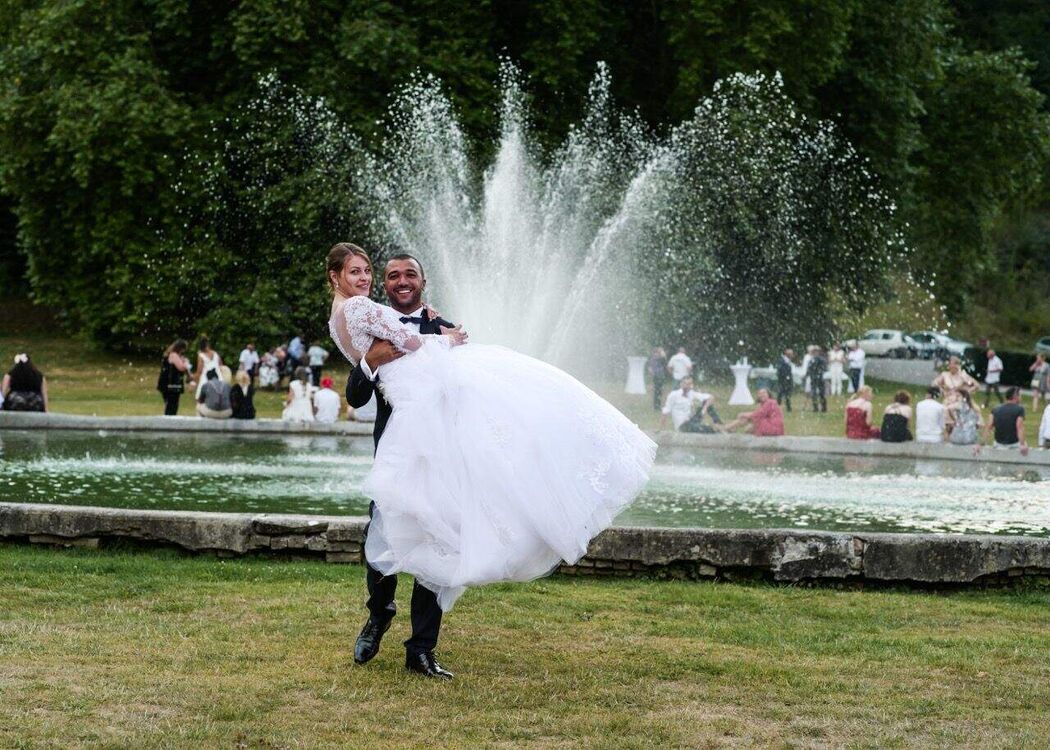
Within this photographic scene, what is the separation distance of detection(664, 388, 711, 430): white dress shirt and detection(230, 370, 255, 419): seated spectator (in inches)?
248

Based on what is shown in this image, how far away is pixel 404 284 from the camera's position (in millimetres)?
6902

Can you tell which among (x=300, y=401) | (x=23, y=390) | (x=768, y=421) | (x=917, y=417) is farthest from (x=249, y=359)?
(x=917, y=417)


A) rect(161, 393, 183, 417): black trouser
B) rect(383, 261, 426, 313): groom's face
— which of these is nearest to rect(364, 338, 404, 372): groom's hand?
rect(383, 261, 426, 313): groom's face

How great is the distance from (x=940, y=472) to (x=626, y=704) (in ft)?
43.2

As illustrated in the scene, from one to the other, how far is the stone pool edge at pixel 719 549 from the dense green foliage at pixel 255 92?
24.6 metres

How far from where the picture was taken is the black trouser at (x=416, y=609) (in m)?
6.52

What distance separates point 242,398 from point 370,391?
17175mm

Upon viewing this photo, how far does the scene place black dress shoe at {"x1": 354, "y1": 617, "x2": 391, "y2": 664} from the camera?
6.62m

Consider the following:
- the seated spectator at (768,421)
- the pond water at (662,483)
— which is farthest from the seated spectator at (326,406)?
the seated spectator at (768,421)

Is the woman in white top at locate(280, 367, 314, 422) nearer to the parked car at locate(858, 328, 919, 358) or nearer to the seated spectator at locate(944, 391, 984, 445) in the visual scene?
the seated spectator at locate(944, 391, 984, 445)

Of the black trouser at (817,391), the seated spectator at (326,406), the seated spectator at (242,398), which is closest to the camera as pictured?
the seated spectator at (242,398)

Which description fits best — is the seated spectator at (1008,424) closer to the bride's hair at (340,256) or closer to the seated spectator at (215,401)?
the seated spectator at (215,401)

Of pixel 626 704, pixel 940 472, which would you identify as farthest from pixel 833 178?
pixel 626 704

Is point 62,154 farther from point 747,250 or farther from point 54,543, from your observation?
point 54,543
